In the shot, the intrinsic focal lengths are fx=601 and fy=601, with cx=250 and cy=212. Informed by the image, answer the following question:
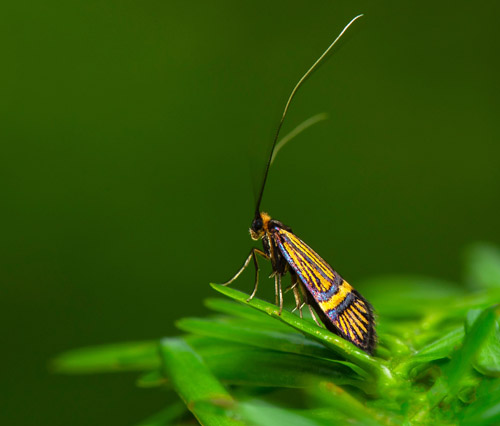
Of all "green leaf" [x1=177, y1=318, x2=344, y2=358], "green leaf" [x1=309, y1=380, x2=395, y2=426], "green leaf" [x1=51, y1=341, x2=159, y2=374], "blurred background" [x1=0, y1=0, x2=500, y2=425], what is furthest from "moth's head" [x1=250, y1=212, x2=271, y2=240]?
"blurred background" [x1=0, y1=0, x2=500, y2=425]

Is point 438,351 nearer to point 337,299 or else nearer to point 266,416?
point 266,416

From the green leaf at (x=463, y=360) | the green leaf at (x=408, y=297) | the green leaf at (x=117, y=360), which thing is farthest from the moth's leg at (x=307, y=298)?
the green leaf at (x=463, y=360)

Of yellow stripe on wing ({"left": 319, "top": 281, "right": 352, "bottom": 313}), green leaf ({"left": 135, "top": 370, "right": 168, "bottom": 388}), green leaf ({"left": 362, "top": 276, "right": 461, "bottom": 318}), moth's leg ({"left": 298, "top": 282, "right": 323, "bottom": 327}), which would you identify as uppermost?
green leaf ({"left": 135, "top": 370, "right": 168, "bottom": 388})

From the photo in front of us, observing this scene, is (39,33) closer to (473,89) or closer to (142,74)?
(142,74)

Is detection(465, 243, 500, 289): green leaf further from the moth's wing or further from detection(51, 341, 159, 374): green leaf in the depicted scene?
detection(51, 341, 159, 374): green leaf

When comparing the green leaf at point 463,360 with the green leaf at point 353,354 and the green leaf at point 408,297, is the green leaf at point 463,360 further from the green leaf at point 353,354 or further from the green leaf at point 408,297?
the green leaf at point 408,297

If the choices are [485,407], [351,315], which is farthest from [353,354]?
[351,315]
